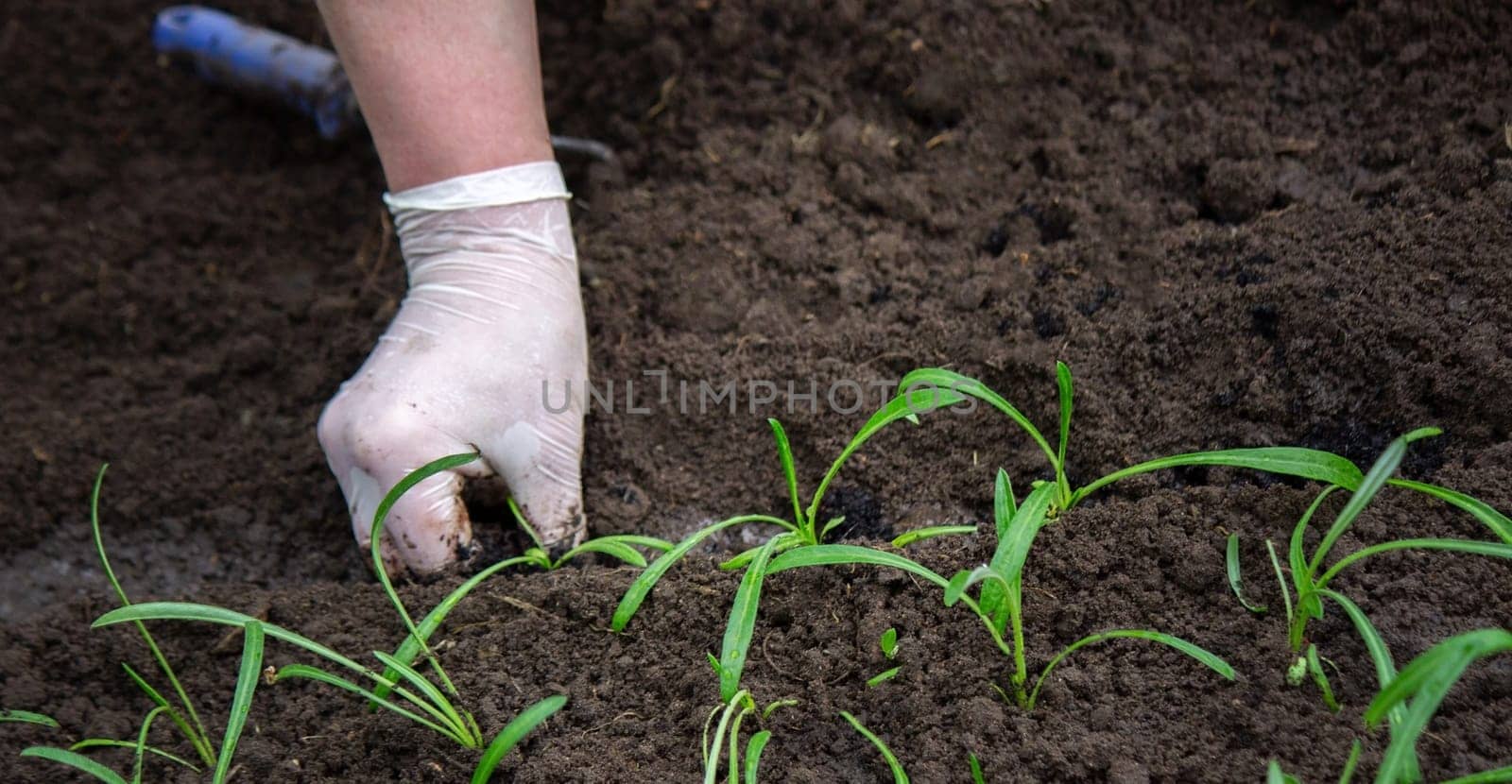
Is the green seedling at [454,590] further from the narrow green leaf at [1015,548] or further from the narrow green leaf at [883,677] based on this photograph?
the narrow green leaf at [1015,548]

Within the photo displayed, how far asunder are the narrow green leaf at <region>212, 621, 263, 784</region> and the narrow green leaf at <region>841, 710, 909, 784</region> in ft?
2.22

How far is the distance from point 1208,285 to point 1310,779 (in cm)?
79

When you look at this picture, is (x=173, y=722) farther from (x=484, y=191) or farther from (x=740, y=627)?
(x=484, y=191)

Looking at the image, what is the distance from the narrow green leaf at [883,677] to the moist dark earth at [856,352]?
16mm

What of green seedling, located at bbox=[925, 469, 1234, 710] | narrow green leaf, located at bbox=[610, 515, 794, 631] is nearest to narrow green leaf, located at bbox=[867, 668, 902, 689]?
green seedling, located at bbox=[925, 469, 1234, 710]

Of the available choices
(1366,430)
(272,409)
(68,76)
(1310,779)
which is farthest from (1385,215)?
(68,76)

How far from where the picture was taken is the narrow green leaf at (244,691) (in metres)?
1.17

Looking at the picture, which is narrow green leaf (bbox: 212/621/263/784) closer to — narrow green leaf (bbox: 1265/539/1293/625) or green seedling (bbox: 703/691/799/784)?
green seedling (bbox: 703/691/799/784)

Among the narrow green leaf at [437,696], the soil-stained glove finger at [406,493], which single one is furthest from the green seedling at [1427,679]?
the soil-stained glove finger at [406,493]

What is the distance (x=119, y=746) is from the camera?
1.40 metres

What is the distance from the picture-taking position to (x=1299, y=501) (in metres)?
1.31

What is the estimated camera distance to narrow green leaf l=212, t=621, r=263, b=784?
3.85ft

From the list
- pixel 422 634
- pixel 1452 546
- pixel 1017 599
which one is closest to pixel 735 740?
pixel 1017 599

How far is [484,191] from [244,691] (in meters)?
0.94
